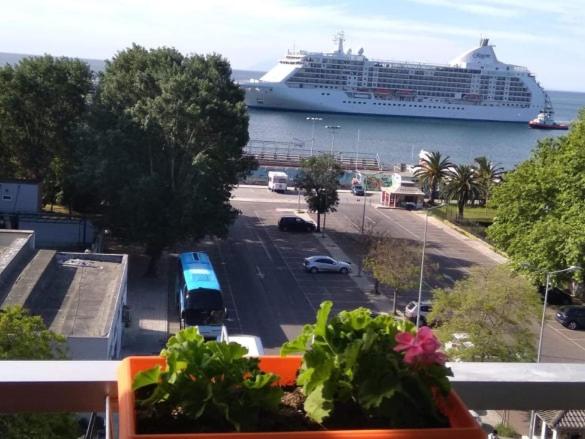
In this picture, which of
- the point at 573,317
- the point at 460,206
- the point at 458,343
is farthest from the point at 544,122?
the point at 458,343

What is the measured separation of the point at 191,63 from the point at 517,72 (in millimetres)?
55200

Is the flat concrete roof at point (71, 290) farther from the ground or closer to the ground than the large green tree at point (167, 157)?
closer to the ground

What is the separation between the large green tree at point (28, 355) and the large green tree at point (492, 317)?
5.56m

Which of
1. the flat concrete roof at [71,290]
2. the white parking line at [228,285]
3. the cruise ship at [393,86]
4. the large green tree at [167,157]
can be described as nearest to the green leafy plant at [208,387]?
the flat concrete roof at [71,290]

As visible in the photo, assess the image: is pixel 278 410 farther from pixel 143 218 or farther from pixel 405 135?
pixel 405 135

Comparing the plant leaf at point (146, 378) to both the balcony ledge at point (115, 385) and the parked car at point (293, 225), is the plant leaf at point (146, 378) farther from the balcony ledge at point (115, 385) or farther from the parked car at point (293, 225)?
the parked car at point (293, 225)

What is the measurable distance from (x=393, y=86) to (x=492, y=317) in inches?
2264

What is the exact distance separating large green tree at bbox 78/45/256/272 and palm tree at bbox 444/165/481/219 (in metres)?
9.24

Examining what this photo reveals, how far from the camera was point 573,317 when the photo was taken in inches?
594

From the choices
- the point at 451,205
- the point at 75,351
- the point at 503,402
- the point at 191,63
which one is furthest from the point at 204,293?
the point at 451,205

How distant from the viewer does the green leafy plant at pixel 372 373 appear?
1193 mm

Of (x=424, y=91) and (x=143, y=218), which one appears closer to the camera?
(x=143, y=218)

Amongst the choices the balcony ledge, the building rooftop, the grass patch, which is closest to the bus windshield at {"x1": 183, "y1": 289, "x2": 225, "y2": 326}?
the building rooftop

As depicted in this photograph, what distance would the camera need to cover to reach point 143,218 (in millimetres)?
16203
